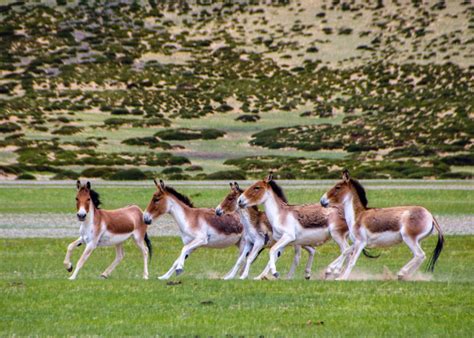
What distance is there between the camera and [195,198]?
160 ft

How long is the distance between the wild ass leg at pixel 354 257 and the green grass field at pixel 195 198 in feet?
69.9

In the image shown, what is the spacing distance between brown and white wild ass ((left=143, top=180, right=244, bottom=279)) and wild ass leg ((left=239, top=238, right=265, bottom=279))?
61cm

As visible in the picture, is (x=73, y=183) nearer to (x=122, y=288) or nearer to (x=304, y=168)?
(x=304, y=168)

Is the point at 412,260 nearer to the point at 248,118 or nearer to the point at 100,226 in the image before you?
the point at 100,226

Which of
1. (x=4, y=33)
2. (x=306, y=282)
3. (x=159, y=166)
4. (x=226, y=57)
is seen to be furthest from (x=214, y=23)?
(x=306, y=282)

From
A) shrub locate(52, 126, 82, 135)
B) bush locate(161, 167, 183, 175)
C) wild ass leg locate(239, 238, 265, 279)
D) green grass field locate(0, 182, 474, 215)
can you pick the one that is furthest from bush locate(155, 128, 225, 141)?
wild ass leg locate(239, 238, 265, 279)

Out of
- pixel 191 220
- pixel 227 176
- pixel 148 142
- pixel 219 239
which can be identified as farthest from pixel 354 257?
pixel 148 142

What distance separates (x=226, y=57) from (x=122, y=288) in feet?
429

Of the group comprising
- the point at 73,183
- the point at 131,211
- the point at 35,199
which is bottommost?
the point at 73,183

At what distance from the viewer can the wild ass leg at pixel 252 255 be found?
66.4ft

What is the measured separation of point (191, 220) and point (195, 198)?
91.3ft

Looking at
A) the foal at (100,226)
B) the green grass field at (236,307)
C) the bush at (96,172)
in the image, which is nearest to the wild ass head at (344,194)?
the green grass field at (236,307)

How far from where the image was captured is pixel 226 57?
147250mm

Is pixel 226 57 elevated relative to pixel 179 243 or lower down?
lower down
